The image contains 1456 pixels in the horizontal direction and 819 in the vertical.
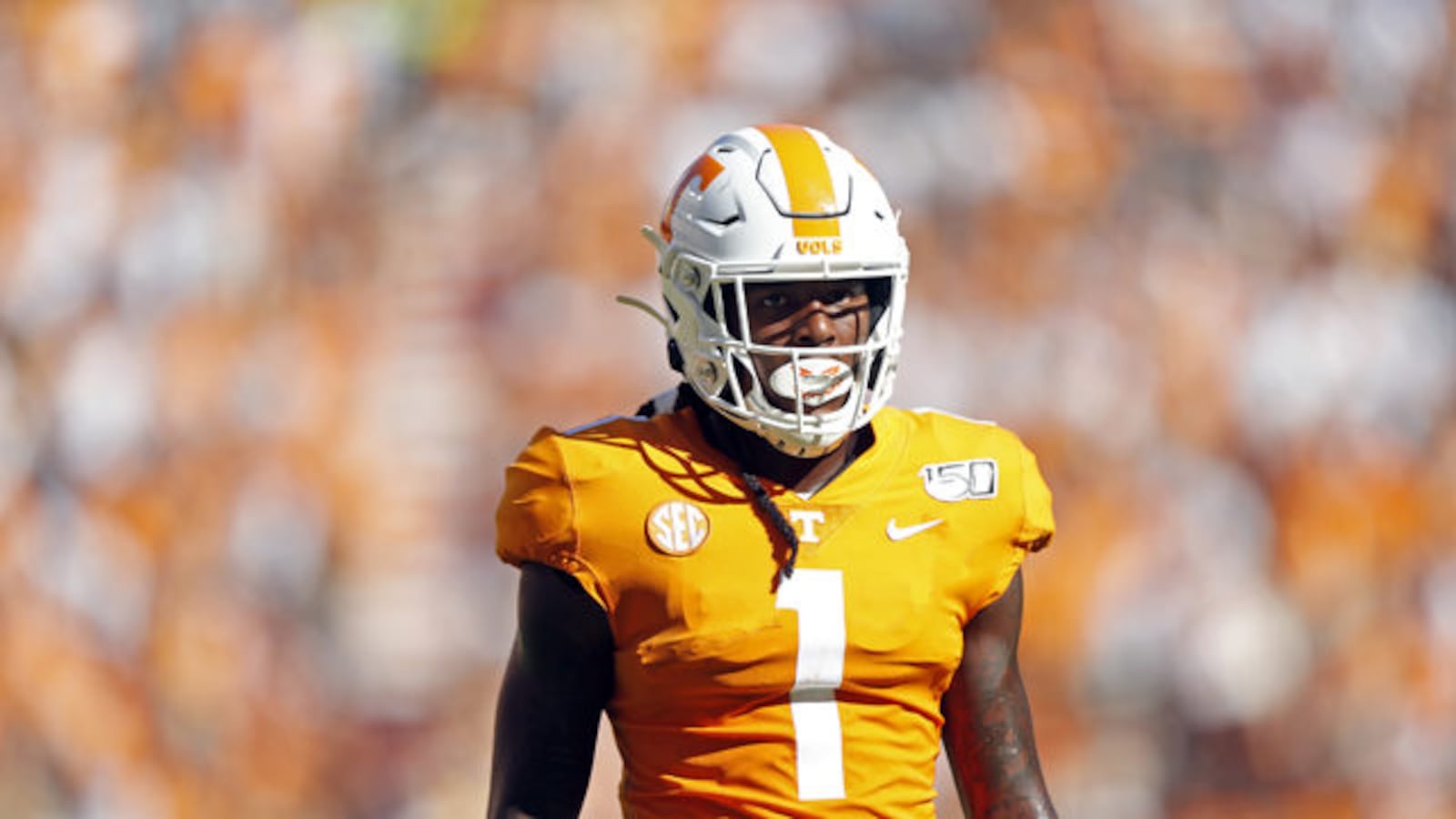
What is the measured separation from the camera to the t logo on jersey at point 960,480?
1.98 metres

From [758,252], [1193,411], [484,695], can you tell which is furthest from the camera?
[1193,411]

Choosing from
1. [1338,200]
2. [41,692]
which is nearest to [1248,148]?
A: [1338,200]

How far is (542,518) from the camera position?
1.89m

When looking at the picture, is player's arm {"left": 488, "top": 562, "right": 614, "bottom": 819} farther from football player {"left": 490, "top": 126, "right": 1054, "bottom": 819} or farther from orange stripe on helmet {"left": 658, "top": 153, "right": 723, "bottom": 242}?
orange stripe on helmet {"left": 658, "top": 153, "right": 723, "bottom": 242}

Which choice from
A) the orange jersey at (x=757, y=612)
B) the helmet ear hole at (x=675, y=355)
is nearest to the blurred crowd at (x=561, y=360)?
the helmet ear hole at (x=675, y=355)

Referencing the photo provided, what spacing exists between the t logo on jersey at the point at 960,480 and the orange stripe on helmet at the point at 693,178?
36 centimetres

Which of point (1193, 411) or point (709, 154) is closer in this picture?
point (709, 154)

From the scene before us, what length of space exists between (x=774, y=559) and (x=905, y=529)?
0.14 metres

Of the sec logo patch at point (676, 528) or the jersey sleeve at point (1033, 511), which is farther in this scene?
the jersey sleeve at point (1033, 511)

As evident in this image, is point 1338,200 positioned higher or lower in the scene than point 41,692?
higher

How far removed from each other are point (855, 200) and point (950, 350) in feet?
6.77

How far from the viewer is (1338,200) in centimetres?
420

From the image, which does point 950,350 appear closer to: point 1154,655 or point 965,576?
point 1154,655

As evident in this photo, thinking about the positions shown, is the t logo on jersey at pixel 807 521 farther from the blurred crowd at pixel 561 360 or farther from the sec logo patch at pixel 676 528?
the blurred crowd at pixel 561 360
